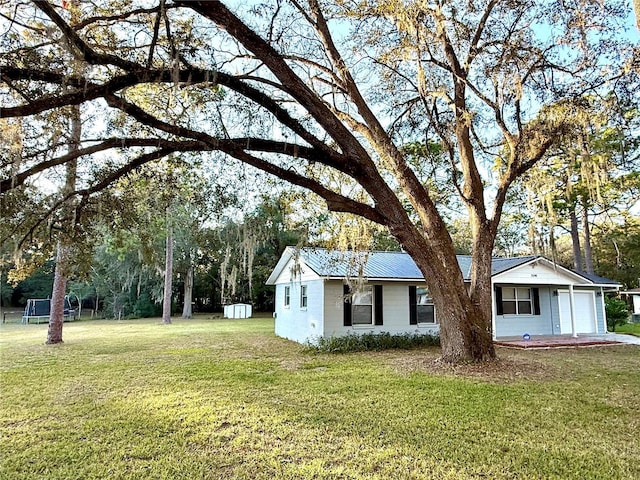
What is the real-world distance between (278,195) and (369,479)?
7.05 m

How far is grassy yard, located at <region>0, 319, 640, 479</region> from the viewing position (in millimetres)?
3396

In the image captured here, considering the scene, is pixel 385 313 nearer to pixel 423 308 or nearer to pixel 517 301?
pixel 423 308

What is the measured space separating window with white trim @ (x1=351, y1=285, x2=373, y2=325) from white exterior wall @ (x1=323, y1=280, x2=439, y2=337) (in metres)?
0.17

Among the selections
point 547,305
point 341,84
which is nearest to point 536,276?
point 547,305

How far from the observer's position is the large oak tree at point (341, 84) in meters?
5.52

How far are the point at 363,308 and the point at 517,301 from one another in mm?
5651

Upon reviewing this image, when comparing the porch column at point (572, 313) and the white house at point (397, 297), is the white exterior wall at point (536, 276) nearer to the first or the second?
the white house at point (397, 297)

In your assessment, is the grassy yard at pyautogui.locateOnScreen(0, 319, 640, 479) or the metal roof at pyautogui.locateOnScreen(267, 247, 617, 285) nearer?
the grassy yard at pyautogui.locateOnScreen(0, 319, 640, 479)

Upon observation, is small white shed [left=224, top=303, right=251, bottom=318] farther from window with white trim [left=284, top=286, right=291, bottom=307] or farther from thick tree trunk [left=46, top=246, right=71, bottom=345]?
thick tree trunk [left=46, top=246, right=71, bottom=345]

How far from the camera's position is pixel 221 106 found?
7.02 metres

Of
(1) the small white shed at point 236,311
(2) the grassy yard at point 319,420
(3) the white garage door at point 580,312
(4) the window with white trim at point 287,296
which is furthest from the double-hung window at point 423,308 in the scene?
(1) the small white shed at point 236,311

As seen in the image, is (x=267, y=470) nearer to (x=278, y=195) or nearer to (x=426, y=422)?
(x=426, y=422)

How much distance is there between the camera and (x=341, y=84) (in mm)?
7664

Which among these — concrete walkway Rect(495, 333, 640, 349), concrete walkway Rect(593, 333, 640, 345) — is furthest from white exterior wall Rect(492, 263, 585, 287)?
concrete walkway Rect(593, 333, 640, 345)
